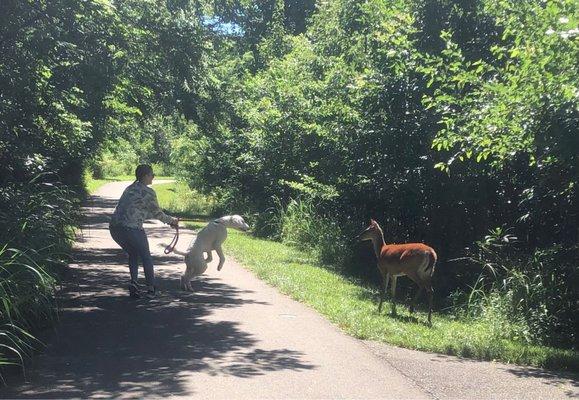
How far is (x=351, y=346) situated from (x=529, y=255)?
15.6ft

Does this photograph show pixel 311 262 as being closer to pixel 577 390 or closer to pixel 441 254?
pixel 441 254

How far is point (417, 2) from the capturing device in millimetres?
13273

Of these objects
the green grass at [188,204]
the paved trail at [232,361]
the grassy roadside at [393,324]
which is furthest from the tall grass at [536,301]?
the green grass at [188,204]

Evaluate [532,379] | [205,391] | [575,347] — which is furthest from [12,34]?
[575,347]

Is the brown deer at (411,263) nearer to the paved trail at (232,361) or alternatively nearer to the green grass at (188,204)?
the paved trail at (232,361)

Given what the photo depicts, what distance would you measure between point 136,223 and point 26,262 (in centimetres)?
239

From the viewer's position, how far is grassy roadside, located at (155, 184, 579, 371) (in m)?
7.76

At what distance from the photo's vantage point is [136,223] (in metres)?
9.80

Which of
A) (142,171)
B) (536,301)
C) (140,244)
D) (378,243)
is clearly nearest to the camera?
(536,301)

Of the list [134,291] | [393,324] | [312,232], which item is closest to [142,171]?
[134,291]

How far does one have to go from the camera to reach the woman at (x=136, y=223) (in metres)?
9.75

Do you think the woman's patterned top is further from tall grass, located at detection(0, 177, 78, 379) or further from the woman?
tall grass, located at detection(0, 177, 78, 379)

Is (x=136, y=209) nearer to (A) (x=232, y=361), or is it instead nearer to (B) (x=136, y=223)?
(B) (x=136, y=223)

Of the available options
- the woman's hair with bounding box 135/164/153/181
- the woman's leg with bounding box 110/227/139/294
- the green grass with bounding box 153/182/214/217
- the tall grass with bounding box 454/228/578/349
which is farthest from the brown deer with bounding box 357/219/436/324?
the green grass with bounding box 153/182/214/217
